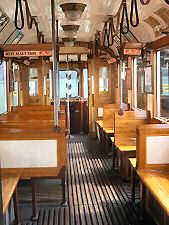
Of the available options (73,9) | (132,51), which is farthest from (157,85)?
(73,9)

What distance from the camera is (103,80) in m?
9.88

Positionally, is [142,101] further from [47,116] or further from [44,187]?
[44,187]

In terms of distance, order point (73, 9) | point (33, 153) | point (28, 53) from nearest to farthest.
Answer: point (33, 153), point (73, 9), point (28, 53)

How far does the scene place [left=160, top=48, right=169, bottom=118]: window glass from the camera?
224 inches

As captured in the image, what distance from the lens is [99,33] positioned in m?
8.31

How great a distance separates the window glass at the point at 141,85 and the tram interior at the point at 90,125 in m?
0.02

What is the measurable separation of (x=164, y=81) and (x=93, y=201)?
2.66 metres

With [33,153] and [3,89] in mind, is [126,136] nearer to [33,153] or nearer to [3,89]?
[33,153]

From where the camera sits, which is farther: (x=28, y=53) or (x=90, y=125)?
(x=90, y=125)

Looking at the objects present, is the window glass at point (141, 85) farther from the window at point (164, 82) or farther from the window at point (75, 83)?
the window at point (75, 83)

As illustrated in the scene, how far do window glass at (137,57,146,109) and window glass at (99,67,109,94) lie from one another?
2.43m

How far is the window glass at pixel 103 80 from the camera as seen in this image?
9.82 meters

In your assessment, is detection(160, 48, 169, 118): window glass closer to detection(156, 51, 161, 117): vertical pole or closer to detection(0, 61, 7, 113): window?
detection(156, 51, 161, 117): vertical pole

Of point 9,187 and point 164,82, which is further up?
point 164,82
